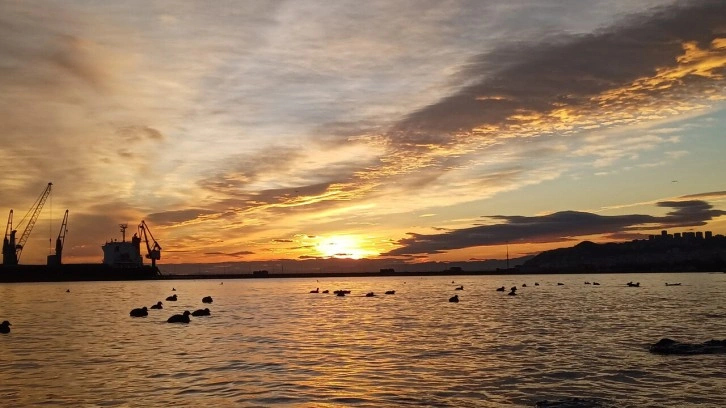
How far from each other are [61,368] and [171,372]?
6.99 meters

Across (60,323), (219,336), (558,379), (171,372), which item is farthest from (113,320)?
(558,379)

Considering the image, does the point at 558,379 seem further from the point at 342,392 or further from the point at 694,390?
the point at 342,392

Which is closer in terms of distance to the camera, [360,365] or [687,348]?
[360,365]

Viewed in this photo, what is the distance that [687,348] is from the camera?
116 feet

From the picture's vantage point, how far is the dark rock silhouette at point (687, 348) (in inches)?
1379

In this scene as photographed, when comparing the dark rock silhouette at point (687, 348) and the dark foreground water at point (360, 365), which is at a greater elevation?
the dark rock silhouette at point (687, 348)

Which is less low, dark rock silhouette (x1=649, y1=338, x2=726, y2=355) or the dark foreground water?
dark rock silhouette (x1=649, y1=338, x2=726, y2=355)

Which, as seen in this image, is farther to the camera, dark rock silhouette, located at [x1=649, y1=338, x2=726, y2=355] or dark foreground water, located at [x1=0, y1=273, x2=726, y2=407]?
dark rock silhouette, located at [x1=649, y1=338, x2=726, y2=355]

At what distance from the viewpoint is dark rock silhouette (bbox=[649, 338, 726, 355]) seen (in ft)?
115

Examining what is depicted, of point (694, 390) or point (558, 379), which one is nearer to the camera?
point (694, 390)

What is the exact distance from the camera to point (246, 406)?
915 inches

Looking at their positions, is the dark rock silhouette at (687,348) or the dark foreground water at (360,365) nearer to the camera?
the dark foreground water at (360,365)

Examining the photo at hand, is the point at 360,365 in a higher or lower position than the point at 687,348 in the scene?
lower

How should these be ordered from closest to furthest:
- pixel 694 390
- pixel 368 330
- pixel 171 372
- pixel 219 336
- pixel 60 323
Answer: pixel 694 390 < pixel 171 372 < pixel 219 336 < pixel 368 330 < pixel 60 323
